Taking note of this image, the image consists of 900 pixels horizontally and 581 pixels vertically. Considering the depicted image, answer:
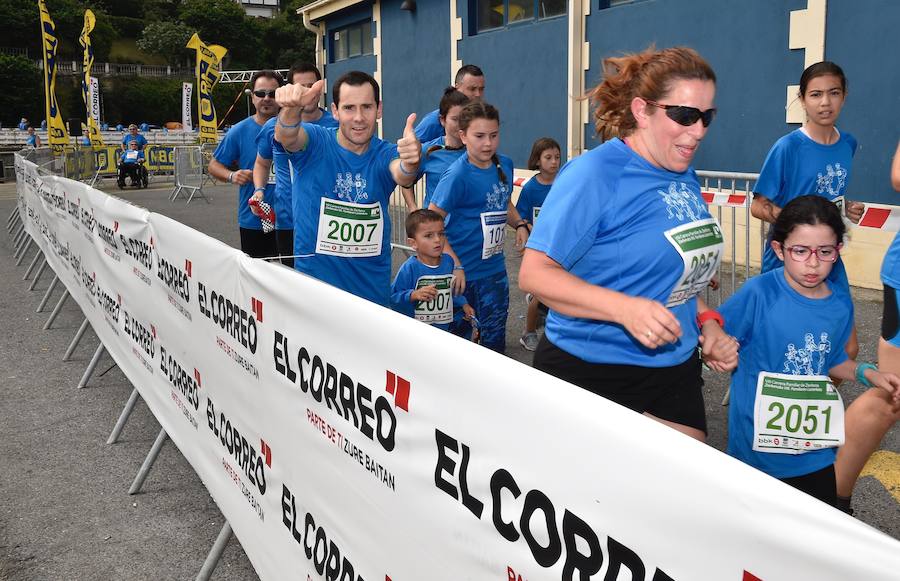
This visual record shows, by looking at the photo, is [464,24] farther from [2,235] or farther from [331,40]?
[2,235]

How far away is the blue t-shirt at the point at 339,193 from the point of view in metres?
4.25

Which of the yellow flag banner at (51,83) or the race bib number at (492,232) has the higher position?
the yellow flag banner at (51,83)

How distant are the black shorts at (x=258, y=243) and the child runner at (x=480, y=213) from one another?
2.06 meters

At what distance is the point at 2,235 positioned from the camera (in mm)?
15305

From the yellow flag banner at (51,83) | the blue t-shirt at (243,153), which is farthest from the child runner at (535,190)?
the yellow flag banner at (51,83)

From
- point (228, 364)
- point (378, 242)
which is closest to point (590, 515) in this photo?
point (228, 364)

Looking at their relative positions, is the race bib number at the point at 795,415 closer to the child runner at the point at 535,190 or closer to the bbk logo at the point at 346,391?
the bbk logo at the point at 346,391

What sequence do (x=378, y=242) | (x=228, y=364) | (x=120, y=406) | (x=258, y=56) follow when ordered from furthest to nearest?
(x=258, y=56)
(x=120, y=406)
(x=378, y=242)
(x=228, y=364)

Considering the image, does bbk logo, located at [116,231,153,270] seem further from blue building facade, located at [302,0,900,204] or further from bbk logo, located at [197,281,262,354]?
blue building facade, located at [302,0,900,204]

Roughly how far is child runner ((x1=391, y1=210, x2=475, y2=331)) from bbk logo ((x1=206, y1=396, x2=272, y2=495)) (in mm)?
1883

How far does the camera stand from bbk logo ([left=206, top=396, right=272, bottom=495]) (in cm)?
280

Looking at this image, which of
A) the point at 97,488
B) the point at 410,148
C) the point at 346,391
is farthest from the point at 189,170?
the point at 346,391

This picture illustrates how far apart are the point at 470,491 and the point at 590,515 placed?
35cm

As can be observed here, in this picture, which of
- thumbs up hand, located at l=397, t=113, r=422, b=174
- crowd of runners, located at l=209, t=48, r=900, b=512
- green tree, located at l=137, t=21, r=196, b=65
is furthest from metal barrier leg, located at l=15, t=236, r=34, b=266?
green tree, located at l=137, t=21, r=196, b=65
